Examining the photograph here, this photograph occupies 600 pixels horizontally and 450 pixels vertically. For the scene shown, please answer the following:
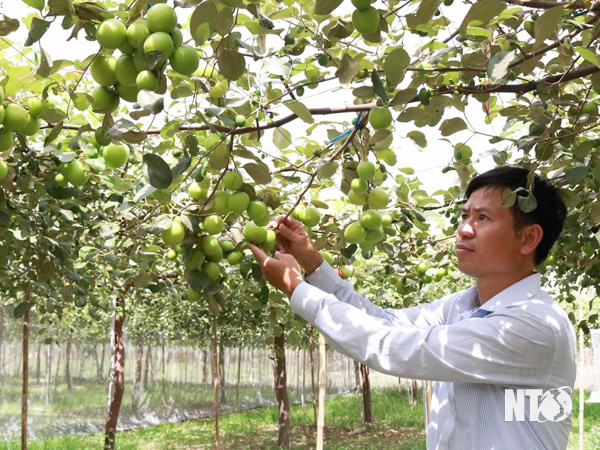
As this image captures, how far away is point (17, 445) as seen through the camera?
8383 millimetres

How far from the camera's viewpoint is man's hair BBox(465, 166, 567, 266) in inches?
63.3

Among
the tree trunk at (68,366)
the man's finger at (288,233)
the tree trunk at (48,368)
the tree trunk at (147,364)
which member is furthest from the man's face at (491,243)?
the tree trunk at (147,364)

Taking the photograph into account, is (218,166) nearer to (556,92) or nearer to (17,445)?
(556,92)

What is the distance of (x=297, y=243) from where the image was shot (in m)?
A: 1.73

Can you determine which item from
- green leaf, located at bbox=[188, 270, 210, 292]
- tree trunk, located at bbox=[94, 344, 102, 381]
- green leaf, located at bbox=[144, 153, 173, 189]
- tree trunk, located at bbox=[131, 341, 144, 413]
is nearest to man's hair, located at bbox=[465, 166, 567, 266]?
green leaf, located at bbox=[188, 270, 210, 292]

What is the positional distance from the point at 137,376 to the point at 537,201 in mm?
12743

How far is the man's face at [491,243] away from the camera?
1.57 m

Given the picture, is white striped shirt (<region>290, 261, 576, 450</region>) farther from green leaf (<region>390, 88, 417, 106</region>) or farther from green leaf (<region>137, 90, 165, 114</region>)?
green leaf (<region>137, 90, 165, 114</region>)

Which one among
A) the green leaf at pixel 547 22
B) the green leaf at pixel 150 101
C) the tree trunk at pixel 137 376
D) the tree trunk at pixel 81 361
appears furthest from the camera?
the tree trunk at pixel 81 361

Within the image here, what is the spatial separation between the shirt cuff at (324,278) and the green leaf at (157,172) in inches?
30.5

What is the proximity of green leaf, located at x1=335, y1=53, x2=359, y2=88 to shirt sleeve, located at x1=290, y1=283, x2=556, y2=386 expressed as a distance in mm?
510

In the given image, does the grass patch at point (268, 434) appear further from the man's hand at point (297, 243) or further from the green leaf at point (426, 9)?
the green leaf at point (426, 9)

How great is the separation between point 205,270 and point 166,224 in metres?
0.16

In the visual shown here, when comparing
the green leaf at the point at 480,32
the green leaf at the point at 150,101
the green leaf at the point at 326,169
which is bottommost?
the green leaf at the point at 150,101
